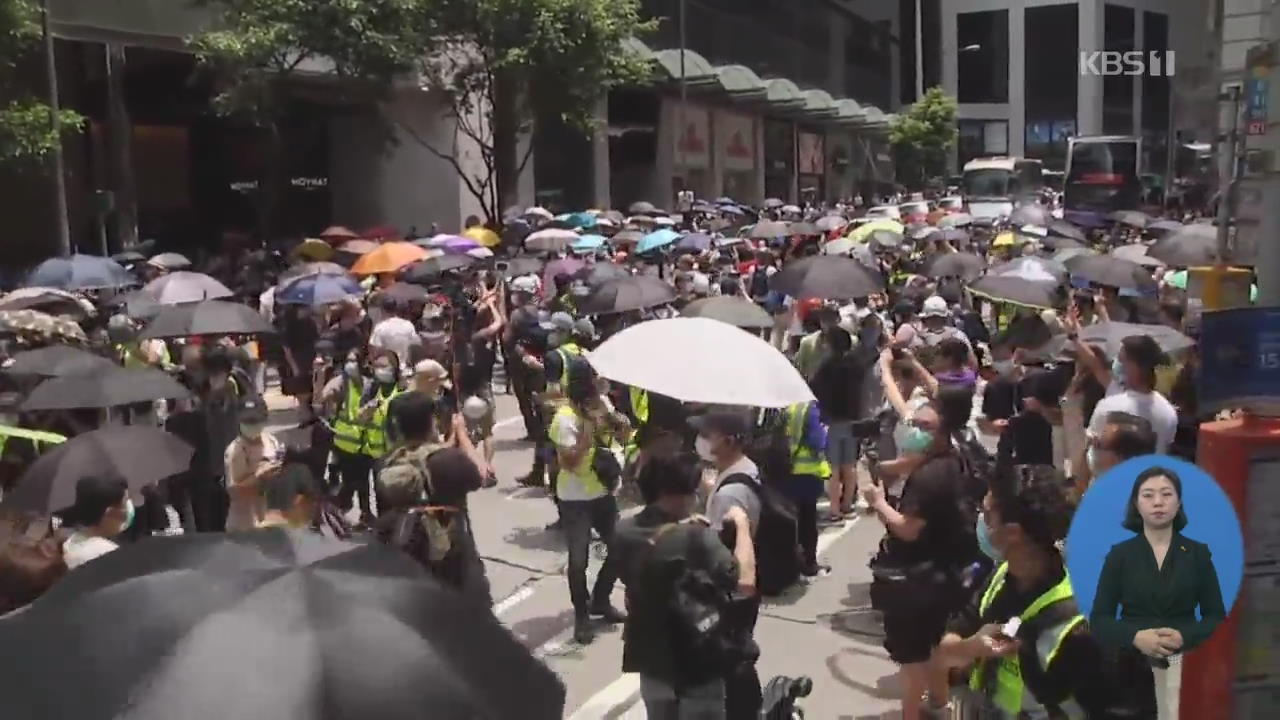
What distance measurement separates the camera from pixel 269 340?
14.6 m

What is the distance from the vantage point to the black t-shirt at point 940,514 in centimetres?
509

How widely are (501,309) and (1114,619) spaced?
940cm

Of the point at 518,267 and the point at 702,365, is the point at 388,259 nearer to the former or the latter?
the point at 518,267

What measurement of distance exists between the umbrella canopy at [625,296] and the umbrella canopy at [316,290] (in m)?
2.76

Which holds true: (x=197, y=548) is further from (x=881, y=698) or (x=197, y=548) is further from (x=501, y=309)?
(x=501, y=309)

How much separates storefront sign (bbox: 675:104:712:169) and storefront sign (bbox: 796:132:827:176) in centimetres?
1173

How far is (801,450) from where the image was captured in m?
7.73

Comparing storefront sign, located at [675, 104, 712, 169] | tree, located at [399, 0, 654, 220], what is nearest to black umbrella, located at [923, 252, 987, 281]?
tree, located at [399, 0, 654, 220]

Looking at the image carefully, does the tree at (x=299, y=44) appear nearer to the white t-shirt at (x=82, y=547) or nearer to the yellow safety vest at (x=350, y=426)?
the yellow safety vest at (x=350, y=426)

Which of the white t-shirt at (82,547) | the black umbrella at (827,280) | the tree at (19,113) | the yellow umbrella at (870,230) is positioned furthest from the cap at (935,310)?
the tree at (19,113)

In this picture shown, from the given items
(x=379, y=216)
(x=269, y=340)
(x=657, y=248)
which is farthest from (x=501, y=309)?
(x=379, y=216)

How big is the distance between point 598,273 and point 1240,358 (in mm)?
8873

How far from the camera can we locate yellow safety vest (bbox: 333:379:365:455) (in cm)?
799

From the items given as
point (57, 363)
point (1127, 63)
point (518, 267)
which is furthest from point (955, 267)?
point (1127, 63)
